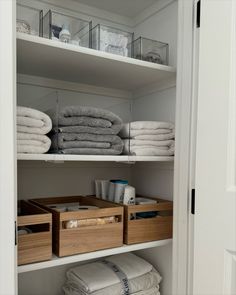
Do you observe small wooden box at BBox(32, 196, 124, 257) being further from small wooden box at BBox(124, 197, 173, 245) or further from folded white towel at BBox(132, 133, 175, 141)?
folded white towel at BBox(132, 133, 175, 141)

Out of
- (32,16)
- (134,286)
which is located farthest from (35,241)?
(32,16)

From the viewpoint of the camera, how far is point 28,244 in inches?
34.5

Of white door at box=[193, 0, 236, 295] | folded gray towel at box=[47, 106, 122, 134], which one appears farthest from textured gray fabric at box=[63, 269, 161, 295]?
folded gray towel at box=[47, 106, 122, 134]

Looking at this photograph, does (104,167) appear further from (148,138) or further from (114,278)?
(114,278)

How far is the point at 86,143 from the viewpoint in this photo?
3.42ft

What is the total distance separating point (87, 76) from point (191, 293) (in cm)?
100

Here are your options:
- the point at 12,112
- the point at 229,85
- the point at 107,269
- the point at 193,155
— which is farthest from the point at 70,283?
the point at 229,85

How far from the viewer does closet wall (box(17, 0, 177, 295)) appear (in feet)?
3.99

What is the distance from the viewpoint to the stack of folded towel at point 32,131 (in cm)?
91

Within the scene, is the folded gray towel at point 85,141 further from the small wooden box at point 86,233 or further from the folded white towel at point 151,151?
the small wooden box at point 86,233

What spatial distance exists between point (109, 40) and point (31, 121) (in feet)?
1.57

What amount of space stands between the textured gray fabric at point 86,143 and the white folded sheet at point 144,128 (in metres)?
0.07

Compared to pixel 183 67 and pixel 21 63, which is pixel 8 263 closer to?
pixel 21 63

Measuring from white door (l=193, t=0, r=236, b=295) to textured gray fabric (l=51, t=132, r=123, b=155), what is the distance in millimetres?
329
